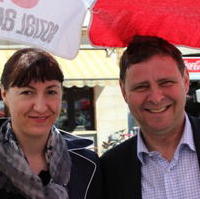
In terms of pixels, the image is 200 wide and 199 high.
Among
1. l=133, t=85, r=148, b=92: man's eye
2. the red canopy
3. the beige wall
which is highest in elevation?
the beige wall

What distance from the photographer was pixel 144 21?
7.70ft

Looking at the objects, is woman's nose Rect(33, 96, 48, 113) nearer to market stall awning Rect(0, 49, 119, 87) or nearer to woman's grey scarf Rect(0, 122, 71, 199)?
woman's grey scarf Rect(0, 122, 71, 199)

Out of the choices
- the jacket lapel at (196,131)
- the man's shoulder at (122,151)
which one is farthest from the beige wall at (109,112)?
the jacket lapel at (196,131)

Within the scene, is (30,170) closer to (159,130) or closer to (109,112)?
(159,130)

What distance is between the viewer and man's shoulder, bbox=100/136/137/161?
245 centimetres

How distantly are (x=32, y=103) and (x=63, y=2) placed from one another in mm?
542

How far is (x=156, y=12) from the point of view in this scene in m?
2.25

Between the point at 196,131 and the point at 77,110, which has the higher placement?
the point at 77,110

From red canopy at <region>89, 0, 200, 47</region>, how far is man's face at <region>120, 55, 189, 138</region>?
0.71ft

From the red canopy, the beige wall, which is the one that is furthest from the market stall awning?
the red canopy

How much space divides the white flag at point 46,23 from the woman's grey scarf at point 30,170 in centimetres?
A: 54

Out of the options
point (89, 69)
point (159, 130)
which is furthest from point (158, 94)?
point (89, 69)

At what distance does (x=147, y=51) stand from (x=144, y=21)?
168 mm

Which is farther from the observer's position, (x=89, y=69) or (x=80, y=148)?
(x=89, y=69)
